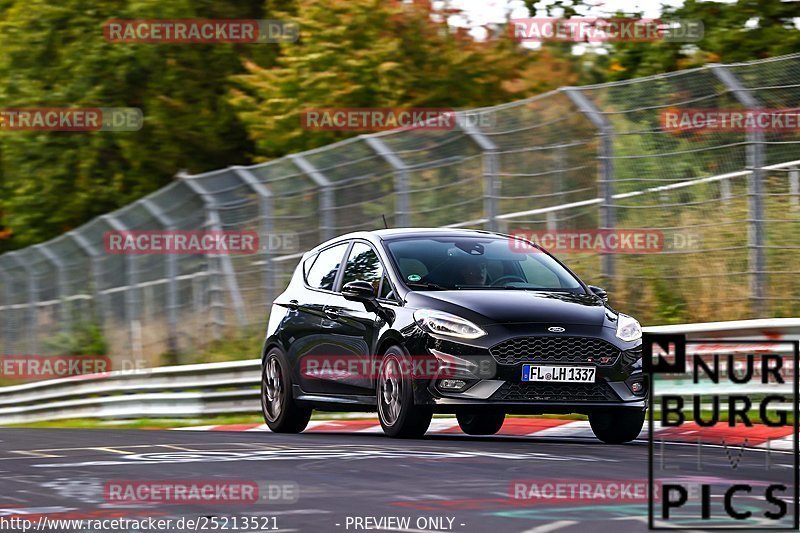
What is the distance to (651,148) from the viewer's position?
1599 centimetres

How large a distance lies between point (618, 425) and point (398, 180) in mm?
6827

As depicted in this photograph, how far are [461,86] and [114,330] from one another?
8.33m

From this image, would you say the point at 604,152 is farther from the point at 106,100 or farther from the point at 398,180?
the point at 106,100

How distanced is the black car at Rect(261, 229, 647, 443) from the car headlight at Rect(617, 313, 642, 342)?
2 centimetres

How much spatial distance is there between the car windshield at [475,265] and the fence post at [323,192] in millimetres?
6518

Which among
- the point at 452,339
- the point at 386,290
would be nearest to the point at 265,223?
the point at 386,290

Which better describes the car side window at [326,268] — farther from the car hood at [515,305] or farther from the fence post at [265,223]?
the fence post at [265,223]

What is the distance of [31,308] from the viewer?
30562 millimetres

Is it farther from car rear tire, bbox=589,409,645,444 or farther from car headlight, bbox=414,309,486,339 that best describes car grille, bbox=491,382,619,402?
car headlight, bbox=414,309,486,339

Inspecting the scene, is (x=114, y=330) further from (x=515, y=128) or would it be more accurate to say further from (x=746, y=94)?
(x=746, y=94)

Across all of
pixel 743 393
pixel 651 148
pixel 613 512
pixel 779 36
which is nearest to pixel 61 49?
pixel 779 36

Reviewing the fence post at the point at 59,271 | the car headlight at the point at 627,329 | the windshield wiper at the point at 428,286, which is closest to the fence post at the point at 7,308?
the fence post at the point at 59,271

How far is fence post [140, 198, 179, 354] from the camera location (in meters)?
22.6

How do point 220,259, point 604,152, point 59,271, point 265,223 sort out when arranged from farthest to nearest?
point 59,271 < point 220,259 < point 265,223 < point 604,152
